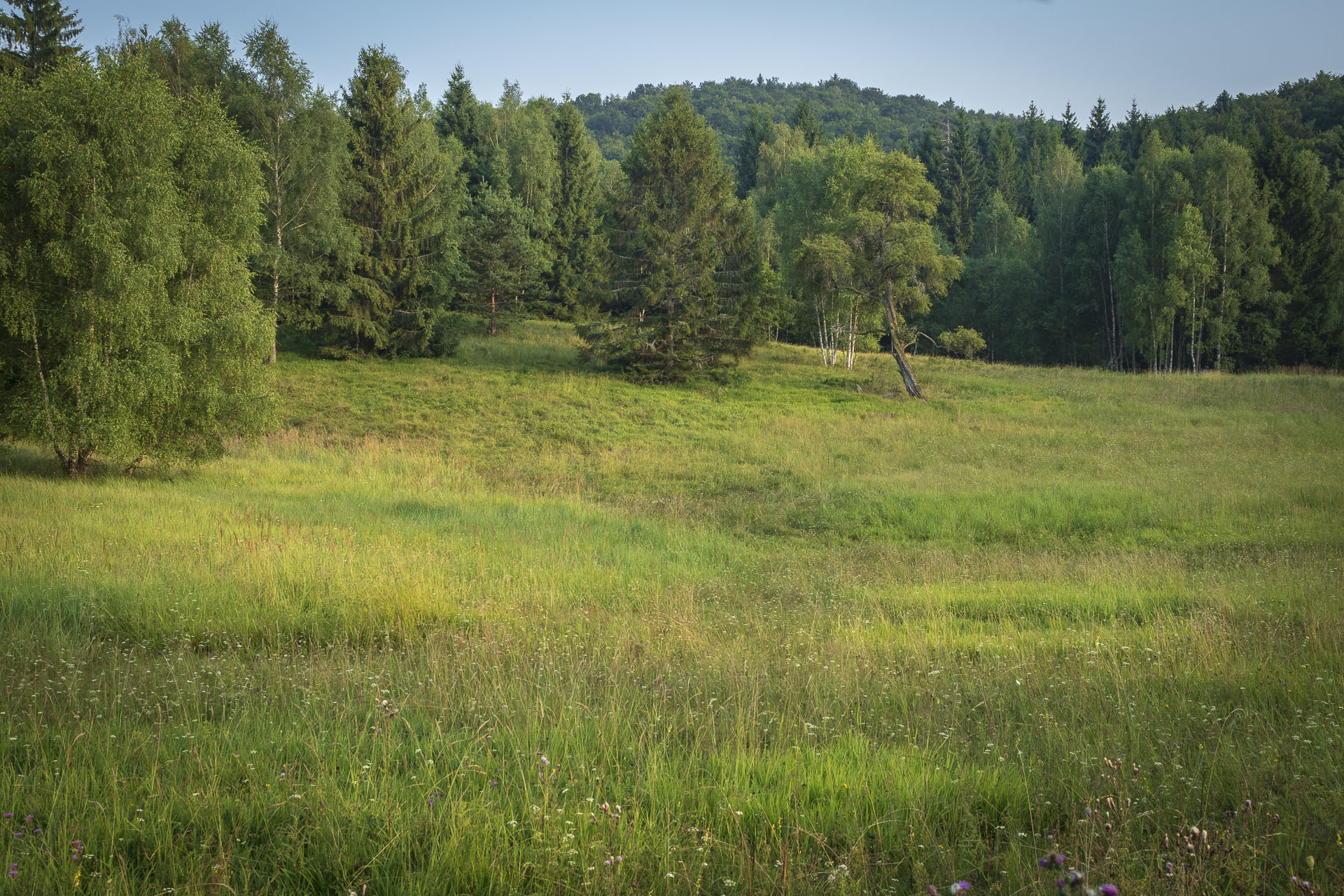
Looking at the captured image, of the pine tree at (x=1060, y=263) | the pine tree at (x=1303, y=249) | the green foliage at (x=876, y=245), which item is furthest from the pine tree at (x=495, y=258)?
the pine tree at (x=1303, y=249)

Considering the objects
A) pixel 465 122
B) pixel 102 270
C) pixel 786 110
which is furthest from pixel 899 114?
pixel 102 270

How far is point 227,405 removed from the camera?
58.2 ft

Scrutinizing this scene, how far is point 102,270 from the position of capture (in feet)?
51.6

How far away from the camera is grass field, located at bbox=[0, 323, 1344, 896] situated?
315 cm

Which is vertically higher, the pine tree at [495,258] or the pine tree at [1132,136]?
the pine tree at [1132,136]

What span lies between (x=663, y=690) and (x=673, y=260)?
34167mm

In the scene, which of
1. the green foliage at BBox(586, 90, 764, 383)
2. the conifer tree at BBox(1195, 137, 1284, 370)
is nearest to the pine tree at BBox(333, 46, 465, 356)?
the green foliage at BBox(586, 90, 764, 383)

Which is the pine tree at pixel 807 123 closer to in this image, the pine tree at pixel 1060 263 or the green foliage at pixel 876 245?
the pine tree at pixel 1060 263

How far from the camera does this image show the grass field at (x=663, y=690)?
124 inches

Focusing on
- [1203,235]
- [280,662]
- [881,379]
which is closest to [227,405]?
[280,662]

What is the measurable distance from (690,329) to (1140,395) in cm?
2193

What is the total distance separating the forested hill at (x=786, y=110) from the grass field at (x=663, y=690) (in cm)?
12071

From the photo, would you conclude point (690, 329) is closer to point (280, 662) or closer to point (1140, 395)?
point (1140, 395)

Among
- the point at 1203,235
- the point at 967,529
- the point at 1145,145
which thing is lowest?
the point at 967,529
